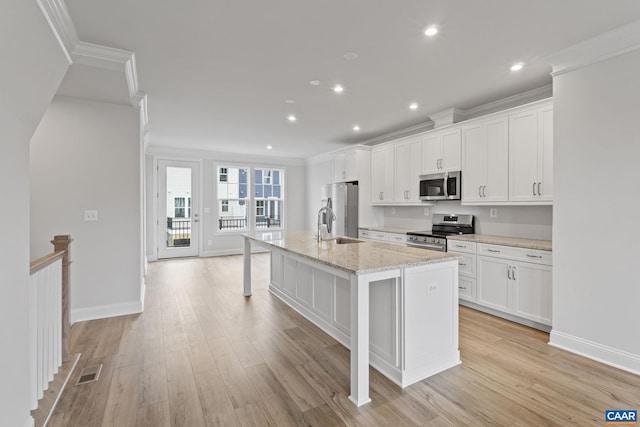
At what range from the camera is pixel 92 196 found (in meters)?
3.29

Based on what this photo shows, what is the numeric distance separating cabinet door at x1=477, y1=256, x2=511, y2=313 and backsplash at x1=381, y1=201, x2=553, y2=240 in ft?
2.20

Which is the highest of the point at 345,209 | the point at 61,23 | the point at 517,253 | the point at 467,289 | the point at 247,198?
the point at 61,23

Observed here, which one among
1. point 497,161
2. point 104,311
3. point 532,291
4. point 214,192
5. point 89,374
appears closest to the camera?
point 89,374

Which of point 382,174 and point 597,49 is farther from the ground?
point 597,49

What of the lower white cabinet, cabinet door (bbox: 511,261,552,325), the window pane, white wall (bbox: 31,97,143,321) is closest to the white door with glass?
the window pane

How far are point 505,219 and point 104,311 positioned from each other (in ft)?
16.2

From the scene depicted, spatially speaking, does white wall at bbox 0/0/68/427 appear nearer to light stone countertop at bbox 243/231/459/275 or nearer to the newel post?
the newel post

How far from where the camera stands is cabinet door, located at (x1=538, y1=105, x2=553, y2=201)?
3.08 meters

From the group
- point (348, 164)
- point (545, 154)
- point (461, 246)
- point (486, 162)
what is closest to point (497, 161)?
point (486, 162)

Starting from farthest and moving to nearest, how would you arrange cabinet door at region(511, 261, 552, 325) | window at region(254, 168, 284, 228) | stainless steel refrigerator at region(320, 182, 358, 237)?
window at region(254, 168, 284, 228) < stainless steel refrigerator at region(320, 182, 358, 237) < cabinet door at region(511, 261, 552, 325)

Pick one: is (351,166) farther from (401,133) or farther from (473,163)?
(473,163)

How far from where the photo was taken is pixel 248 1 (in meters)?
1.97

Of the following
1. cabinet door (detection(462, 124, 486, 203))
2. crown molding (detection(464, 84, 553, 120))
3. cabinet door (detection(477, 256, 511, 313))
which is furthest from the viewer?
cabinet door (detection(462, 124, 486, 203))

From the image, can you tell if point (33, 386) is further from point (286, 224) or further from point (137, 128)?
point (286, 224)
